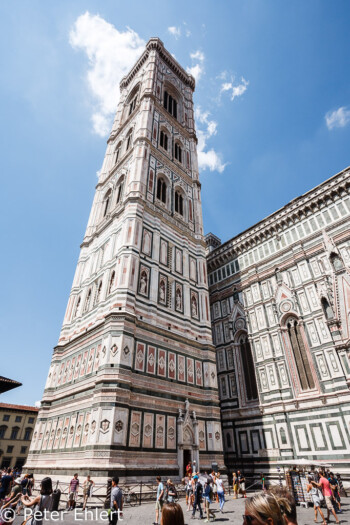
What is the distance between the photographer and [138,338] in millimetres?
15000

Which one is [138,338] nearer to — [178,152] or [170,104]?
[178,152]

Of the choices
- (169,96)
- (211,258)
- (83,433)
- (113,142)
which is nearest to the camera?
(83,433)

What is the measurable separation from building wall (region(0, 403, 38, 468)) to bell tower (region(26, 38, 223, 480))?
31371mm

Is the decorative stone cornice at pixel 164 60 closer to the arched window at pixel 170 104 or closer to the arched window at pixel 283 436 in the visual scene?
the arched window at pixel 170 104

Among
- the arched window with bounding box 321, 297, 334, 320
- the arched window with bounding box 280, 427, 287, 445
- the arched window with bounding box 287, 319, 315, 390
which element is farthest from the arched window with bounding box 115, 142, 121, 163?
the arched window with bounding box 280, 427, 287, 445

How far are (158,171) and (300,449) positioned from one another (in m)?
20.0

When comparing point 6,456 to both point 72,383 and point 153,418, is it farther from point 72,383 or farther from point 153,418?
point 153,418

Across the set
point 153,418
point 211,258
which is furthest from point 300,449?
point 211,258

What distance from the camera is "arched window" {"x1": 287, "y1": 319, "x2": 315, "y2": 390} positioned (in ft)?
54.9

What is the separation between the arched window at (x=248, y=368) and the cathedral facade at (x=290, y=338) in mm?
60

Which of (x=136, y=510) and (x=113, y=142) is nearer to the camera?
(x=136, y=510)

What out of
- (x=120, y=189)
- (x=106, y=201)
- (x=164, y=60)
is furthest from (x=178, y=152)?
(x=164, y=60)

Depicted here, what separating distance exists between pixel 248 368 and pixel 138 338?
8.95 meters

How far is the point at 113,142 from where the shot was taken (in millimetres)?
29516
